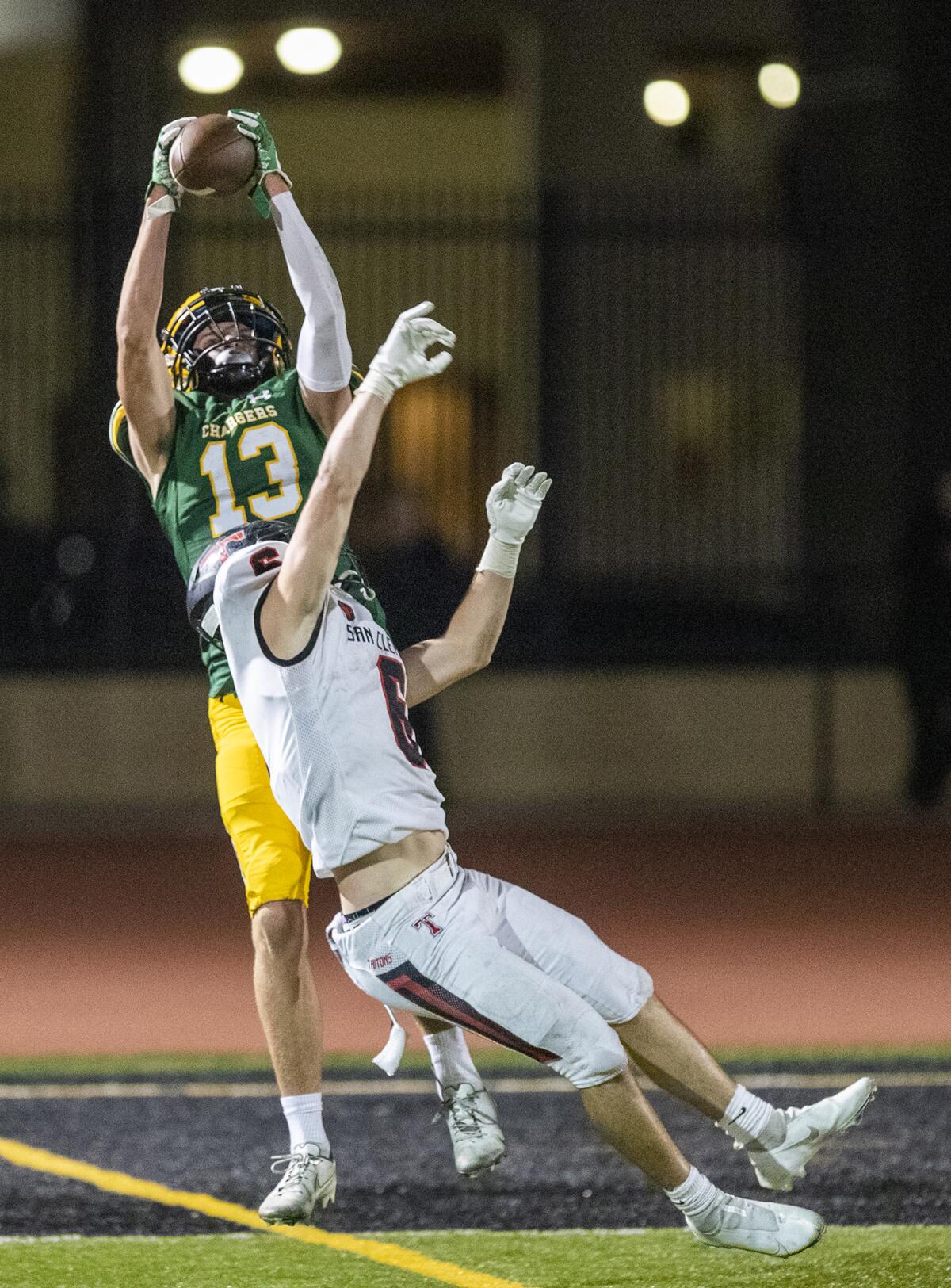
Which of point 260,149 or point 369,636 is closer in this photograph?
point 369,636

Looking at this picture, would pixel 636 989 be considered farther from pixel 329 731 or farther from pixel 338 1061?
pixel 338 1061

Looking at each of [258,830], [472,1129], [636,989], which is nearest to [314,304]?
[258,830]

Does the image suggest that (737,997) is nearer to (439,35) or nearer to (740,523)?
(740,523)

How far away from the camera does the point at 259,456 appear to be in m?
5.82

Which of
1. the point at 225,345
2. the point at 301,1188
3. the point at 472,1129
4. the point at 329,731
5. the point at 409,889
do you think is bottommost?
the point at 301,1188

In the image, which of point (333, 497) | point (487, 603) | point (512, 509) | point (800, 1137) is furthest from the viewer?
point (487, 603)

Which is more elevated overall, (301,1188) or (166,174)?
(166,174)

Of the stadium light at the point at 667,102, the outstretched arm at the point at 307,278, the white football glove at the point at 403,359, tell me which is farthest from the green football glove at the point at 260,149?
the stadium light at the point at 667,102

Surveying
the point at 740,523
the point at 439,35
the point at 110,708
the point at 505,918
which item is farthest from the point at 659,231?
the point at 505,918

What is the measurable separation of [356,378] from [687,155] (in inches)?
513

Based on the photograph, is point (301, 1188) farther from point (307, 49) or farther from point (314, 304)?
point (307, 49)

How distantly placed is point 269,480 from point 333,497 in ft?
3.86

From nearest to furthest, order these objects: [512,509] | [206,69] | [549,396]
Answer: [512,509], [549,396], [206,69]

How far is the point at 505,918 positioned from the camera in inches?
194
